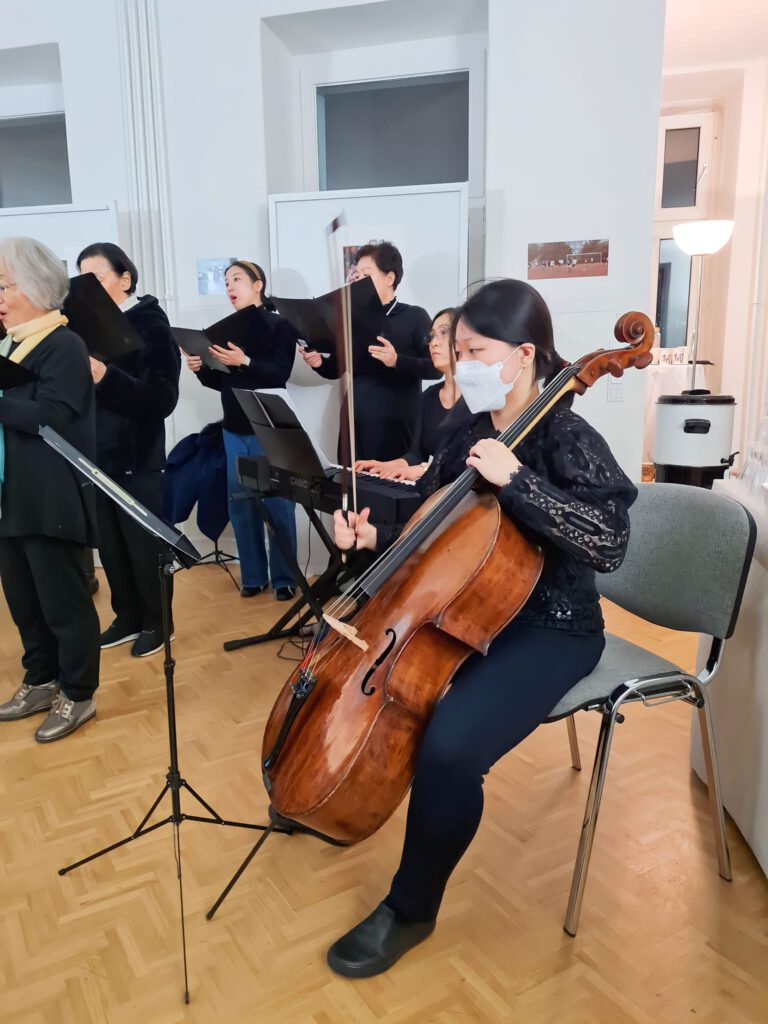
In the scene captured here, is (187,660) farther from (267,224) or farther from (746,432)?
(746,432)

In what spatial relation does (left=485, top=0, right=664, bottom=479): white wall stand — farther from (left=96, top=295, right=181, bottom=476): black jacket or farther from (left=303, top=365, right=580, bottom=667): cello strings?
(left=303, top=365, right=580, bottom=667): cello strings

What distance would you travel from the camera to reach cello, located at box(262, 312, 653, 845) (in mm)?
1166

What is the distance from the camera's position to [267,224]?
376 centimetres

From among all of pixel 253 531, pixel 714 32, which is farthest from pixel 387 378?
pixel 714 32

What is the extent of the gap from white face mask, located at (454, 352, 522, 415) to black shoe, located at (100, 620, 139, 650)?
1997mm

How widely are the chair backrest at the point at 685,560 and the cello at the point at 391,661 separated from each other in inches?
14.9

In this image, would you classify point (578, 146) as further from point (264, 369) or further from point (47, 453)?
point (47, 453)

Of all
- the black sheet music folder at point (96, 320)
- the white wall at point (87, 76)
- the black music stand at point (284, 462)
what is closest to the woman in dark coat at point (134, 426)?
the black sheet music folder at point (96, 320)

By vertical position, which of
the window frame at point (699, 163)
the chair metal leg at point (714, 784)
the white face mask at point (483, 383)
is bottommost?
the chair metal leg at point (714, 784)

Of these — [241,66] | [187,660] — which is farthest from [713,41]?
[187,660]

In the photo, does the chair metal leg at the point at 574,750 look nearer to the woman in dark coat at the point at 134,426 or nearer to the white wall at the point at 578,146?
the woman in dark coat at the point at 134,426

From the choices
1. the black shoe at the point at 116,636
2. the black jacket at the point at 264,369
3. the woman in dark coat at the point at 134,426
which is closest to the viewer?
the woman in dark coat at the point at 134,426

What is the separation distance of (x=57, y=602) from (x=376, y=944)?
131 cm

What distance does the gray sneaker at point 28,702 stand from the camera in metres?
2.28
